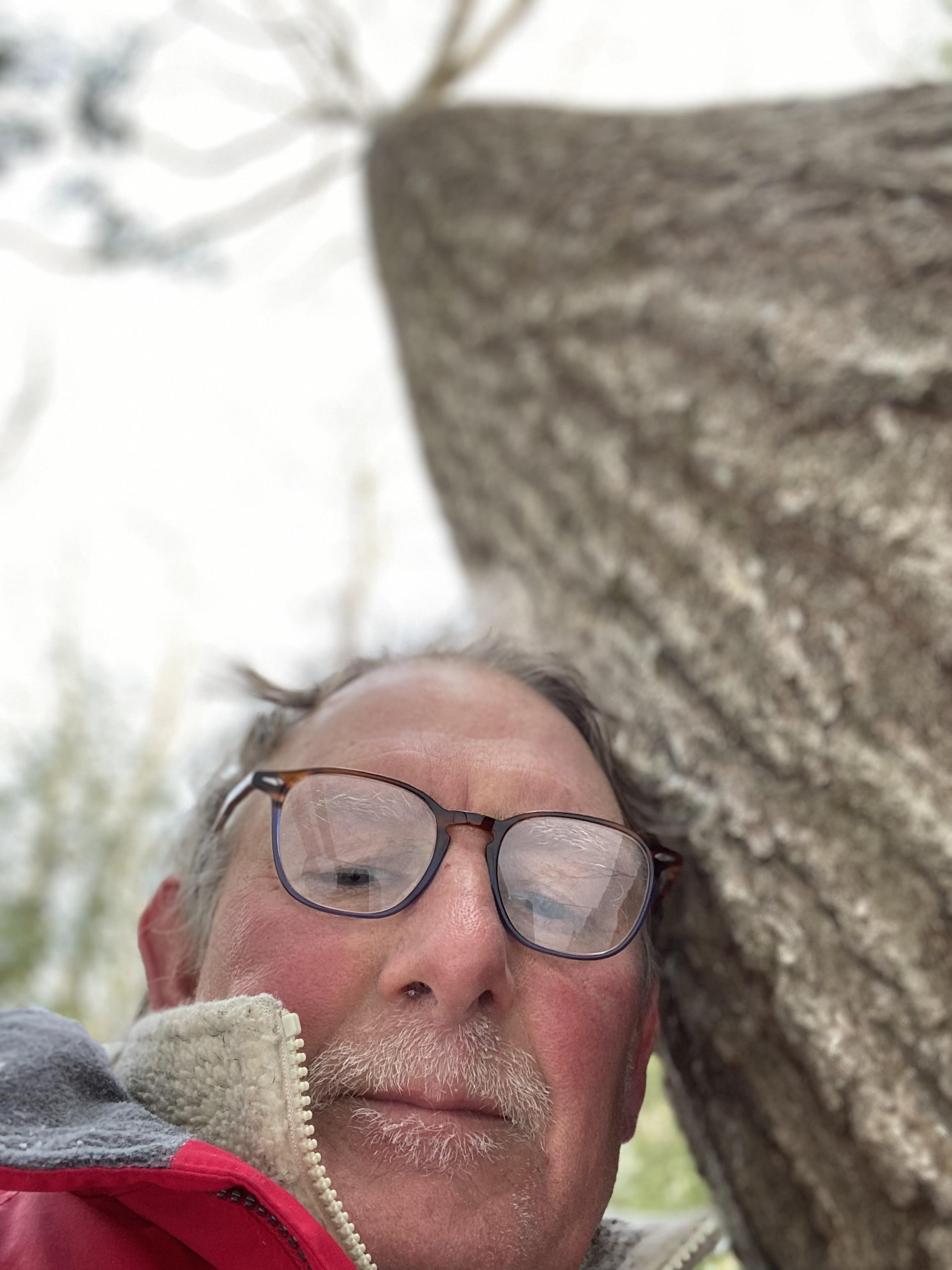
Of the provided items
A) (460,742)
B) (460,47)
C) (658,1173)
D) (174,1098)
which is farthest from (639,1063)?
(460,47)

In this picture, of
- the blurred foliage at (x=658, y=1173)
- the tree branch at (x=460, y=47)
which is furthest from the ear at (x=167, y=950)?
the tree branch at (x=460, y=47)

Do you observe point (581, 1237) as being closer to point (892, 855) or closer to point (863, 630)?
point (892, 855)

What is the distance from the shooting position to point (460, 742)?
1454 mm

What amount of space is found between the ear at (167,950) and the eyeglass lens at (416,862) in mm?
332

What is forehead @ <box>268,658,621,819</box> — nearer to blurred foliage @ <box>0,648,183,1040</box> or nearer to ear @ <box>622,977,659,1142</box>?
ear @ <box>622,977,659,1142</box>

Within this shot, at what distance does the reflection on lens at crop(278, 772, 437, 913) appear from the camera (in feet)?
4.15

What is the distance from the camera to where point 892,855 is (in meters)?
1.23

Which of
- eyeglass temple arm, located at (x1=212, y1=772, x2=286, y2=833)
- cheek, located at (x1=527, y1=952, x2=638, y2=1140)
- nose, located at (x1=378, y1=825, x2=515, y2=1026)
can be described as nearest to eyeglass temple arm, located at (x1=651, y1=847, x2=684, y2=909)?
cheek, located at (x1=527, y1=952, x2=638, y2=1140)

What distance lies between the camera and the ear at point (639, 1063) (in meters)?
1.39

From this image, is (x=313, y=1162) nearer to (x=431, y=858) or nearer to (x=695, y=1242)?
(x=431, y=858)

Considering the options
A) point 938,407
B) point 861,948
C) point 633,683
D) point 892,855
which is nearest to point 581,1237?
point 861,948

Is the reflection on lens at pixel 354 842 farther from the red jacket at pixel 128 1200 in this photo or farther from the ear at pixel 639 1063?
the ear at pixel 639 1063

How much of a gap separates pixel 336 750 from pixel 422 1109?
53 centimetres

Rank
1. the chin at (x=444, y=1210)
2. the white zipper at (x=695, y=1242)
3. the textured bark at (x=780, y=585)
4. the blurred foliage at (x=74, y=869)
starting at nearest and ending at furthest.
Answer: the chin at (x=444, y=1210)
the textured bark at (x=780, y=585)
the white zipper at (x=695, y=1242)
the blurred foliage at (x=74, y=869)
